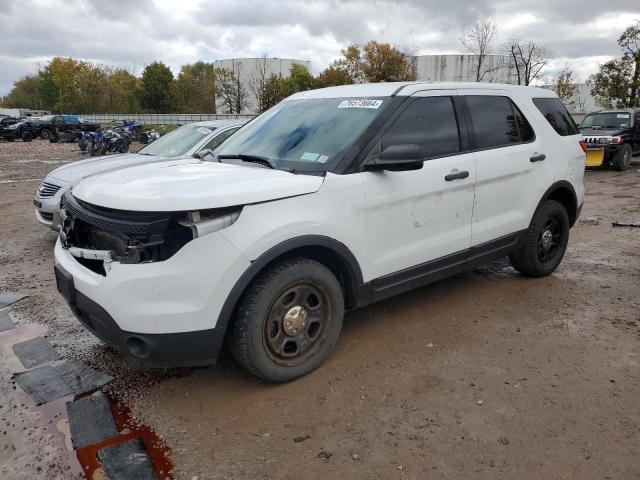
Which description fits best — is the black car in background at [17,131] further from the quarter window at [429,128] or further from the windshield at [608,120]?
the quarter window at [429,128]

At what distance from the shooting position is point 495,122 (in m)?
4.35

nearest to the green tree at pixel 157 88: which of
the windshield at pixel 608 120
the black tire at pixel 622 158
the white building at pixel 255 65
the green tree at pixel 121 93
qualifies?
the green tree at pixel 121 93

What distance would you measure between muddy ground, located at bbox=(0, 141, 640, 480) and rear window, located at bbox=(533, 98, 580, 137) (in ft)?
5.20

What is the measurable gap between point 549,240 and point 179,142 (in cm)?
538

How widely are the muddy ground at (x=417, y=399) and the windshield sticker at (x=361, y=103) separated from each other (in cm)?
175

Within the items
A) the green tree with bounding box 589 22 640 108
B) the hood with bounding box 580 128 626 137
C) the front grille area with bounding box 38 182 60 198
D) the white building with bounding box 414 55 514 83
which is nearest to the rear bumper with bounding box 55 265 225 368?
the front grille area with bounding box 38 182 60 198

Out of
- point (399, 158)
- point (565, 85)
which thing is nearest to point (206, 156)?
point (399, 158)

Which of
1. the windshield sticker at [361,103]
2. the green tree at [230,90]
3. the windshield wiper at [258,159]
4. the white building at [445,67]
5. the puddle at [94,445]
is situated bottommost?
the puddle at [94,445]

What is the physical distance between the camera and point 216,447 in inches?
104

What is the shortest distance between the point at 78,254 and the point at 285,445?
5.43ft

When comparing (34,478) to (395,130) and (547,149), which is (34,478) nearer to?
(395,130)

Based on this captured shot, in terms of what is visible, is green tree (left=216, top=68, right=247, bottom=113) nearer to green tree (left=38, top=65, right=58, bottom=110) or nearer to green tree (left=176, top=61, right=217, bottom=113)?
green tree (left=176, top=61, right=217, bottom=113)

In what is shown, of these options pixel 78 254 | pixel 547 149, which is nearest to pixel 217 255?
pixel 78 254

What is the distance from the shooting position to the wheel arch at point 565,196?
4768 millimetres
